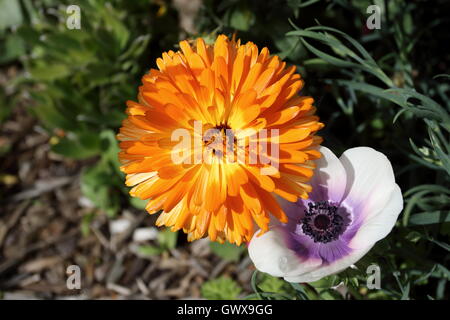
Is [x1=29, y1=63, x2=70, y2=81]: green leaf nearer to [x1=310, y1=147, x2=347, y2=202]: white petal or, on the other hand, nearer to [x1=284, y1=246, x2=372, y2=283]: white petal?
[x1=310, y1=147, x2=347, y2=202]: white petal

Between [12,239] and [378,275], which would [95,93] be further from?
[378,275]

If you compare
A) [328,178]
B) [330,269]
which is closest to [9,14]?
[328,178]

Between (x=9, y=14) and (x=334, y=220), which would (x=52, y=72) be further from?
(x=334, y=220)

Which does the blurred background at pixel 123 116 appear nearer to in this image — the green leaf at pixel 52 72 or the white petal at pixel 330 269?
the green leaf at pixel 52 72

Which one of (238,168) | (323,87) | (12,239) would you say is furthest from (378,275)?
(12,239)
